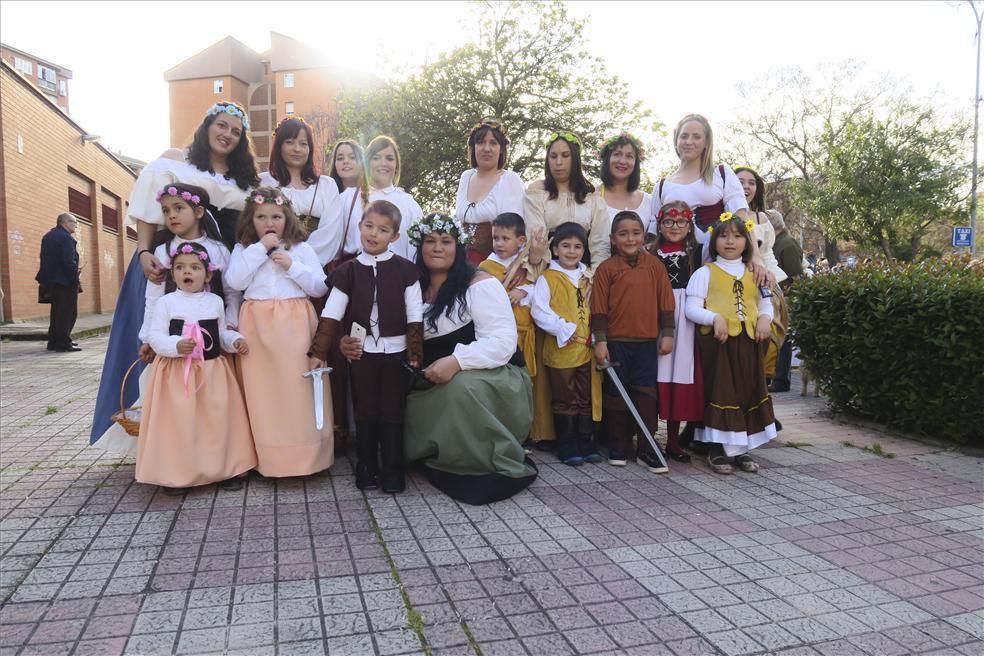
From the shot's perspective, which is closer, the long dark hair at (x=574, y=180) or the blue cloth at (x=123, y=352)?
the blue cloth at (x=123, y=352)

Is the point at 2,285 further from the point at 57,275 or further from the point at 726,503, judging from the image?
the point at 726,503

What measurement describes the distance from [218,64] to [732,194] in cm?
6141

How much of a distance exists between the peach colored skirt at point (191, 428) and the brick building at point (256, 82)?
5072cm

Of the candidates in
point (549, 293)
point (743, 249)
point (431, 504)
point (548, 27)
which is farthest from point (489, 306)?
point (548, 27)

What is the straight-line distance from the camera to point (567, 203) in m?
4.75

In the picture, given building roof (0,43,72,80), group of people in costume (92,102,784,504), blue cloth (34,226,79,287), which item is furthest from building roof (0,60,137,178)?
building roof (0,43,72,80)

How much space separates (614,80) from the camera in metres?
20.0

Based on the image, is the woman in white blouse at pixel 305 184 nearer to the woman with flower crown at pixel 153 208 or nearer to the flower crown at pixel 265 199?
the woman with flower crown at pixel 153 208

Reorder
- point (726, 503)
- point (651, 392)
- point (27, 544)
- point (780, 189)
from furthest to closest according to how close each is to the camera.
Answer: point (780, 189)
point (651, 392)
point (726, 503)
point (27, 544)

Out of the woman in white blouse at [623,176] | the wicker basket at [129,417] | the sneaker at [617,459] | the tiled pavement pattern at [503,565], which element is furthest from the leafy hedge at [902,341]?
the wicker basket at [129,417]

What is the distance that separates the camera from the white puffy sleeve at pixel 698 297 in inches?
172

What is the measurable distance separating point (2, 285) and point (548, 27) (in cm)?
1541

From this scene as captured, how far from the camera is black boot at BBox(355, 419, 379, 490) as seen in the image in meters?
3.89

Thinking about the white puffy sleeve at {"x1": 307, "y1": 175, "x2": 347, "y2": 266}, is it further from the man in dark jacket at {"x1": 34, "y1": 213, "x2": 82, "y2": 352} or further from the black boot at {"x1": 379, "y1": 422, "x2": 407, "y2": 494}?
the man in dark jacket at {"x1": 34, "y1": 213, "x2": 82, "y2": 352}
